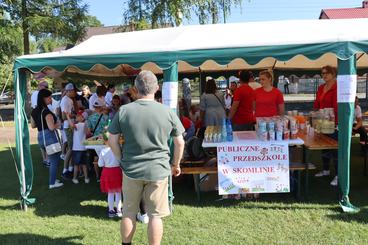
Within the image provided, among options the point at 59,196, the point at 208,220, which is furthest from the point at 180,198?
the point at 59,196

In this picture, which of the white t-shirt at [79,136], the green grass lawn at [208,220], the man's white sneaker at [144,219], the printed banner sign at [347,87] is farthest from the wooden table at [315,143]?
the white t-shirt at [79,136]

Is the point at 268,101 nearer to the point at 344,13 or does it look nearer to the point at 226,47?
the point at 226,47

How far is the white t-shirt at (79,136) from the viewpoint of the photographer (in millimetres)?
6945

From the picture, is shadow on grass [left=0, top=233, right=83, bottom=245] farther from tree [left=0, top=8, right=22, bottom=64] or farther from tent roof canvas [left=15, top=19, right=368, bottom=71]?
tree [left=0, top=8, right=22, bottom=64]

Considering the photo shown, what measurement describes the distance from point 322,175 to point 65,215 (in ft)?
13.8

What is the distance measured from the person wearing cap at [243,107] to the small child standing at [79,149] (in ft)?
8.38

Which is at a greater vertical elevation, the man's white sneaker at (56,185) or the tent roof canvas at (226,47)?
the tent roof canvas at (226,47)

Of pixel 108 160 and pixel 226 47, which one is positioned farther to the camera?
pixel 226 47

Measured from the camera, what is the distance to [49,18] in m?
18.1

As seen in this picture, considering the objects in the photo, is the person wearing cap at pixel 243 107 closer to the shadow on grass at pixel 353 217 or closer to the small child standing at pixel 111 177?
the shadow on grass at pixel 353 217

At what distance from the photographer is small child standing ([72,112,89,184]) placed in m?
6.96

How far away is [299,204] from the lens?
212 inches

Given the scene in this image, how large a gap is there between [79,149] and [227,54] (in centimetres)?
324

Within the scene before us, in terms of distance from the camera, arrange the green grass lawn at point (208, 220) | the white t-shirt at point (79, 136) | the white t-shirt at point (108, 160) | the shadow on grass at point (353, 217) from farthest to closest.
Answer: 1. the white t-shirt at point (79, 136)
2. the white t-shirt at point (108, 160)
3. the shadow on grass at point (353, 217)
4. the green grass lawn at point (208, 220)
